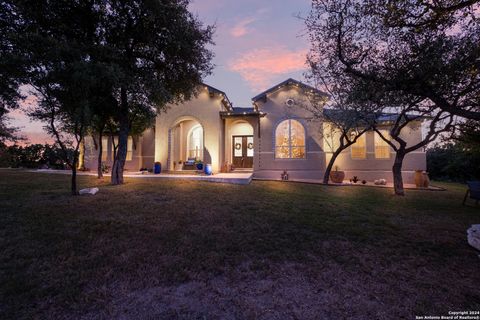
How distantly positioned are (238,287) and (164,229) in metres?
2.70

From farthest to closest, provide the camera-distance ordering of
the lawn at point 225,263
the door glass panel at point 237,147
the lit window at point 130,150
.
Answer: the lit window at point 130,150 → the door glass panel at point 237,147 → the lawn at point 225,263

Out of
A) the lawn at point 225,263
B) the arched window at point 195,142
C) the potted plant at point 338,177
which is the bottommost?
the lawn at point 225,263

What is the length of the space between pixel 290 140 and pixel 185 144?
341 inches

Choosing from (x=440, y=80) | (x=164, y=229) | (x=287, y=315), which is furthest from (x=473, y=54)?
(x=164, y=229)

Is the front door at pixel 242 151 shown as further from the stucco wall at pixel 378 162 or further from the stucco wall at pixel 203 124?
the stucco wall at pixel 378 162

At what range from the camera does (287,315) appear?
2486 millimetres

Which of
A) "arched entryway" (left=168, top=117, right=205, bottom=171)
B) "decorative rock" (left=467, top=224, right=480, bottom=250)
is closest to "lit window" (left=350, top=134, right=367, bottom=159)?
"arched entryway" (left=168, top=117, right=205, bottom=171)

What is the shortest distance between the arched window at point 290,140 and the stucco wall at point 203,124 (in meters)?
4.30

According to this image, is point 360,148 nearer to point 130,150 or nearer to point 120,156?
point 120,156

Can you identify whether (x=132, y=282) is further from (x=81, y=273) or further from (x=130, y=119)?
(x=130, y=119)

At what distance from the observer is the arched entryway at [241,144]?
19.2 meters

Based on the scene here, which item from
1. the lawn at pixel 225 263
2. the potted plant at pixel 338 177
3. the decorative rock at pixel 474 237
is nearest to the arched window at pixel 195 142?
the potted plant at pixel 338 177

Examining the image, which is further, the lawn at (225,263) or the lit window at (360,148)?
the lit window at (360,148)

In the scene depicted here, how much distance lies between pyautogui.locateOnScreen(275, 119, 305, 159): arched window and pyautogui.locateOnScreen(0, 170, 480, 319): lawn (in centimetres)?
964
